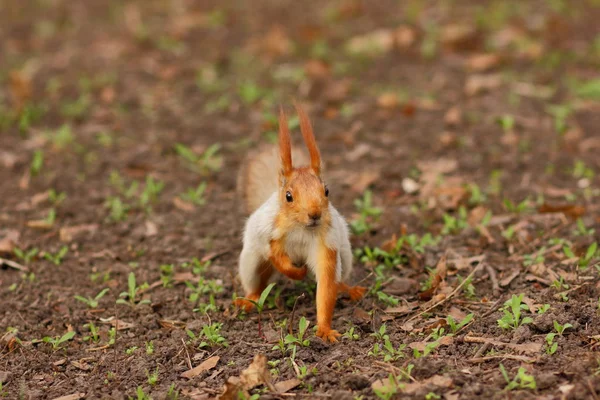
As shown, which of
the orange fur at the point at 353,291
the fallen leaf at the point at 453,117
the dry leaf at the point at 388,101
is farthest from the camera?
the dry leaf at the point at 388,101

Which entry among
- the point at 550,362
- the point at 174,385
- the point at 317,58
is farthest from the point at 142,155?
the point at 550,362

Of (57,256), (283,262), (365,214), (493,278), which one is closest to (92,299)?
(57,256)

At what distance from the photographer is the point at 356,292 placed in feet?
13.8

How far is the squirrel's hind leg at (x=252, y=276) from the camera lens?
4.05 m

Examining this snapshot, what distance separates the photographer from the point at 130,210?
17.6ft

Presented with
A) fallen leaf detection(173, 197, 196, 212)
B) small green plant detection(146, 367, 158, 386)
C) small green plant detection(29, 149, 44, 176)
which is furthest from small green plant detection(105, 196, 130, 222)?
small green plant detection(146, 367, 158, 386)

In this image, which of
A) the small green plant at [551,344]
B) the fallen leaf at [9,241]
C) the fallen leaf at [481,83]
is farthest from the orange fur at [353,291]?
the fallen leaf at [481,83]

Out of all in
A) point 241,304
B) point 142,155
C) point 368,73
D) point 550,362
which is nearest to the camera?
point 550,362

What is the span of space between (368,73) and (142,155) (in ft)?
8.04

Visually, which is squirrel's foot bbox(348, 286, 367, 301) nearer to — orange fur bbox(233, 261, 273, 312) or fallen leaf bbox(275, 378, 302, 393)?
orange fur bbox(233, 261, 273, 312)

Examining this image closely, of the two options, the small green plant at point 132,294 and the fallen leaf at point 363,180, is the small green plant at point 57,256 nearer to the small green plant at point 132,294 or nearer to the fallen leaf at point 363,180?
the small green plant at point 132,294

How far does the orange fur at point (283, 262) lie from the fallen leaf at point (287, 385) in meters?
0.61

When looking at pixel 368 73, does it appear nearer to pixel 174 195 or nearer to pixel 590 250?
pixel 174 195

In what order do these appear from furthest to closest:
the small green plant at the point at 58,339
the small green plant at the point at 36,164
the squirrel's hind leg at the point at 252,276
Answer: the small green plant at the point at 36,164 → the squirrel's hind leg at the point at 252,276 → the small green plant at the point at 58,339
